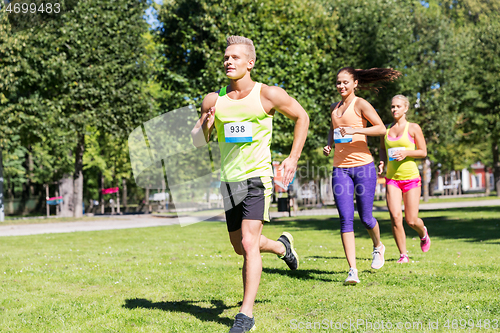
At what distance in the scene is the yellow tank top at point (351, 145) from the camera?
5930mm

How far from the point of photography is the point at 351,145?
5965mm

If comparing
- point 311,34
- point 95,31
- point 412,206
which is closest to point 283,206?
point 311,34

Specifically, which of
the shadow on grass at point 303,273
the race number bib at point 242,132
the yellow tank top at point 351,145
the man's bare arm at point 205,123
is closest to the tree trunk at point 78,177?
the shadow on grass at point 303,273

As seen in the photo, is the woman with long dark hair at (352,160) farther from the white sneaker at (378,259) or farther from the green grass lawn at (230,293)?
the green grass lawn at (230,293)

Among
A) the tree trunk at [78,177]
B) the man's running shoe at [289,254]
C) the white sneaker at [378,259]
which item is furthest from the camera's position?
the tree trunk at [78,177]

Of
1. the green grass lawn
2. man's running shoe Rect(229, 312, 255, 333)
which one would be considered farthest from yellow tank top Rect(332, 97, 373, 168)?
man's running shoe Rect(229, 312, 255, 333)

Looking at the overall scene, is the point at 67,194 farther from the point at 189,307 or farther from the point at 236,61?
the point at 236,61

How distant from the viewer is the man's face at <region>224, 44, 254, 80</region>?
13.6 ft

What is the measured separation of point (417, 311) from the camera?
13.5 feet

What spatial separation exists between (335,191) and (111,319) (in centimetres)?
309

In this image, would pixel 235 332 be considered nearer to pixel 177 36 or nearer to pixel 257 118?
pixel 257 118
